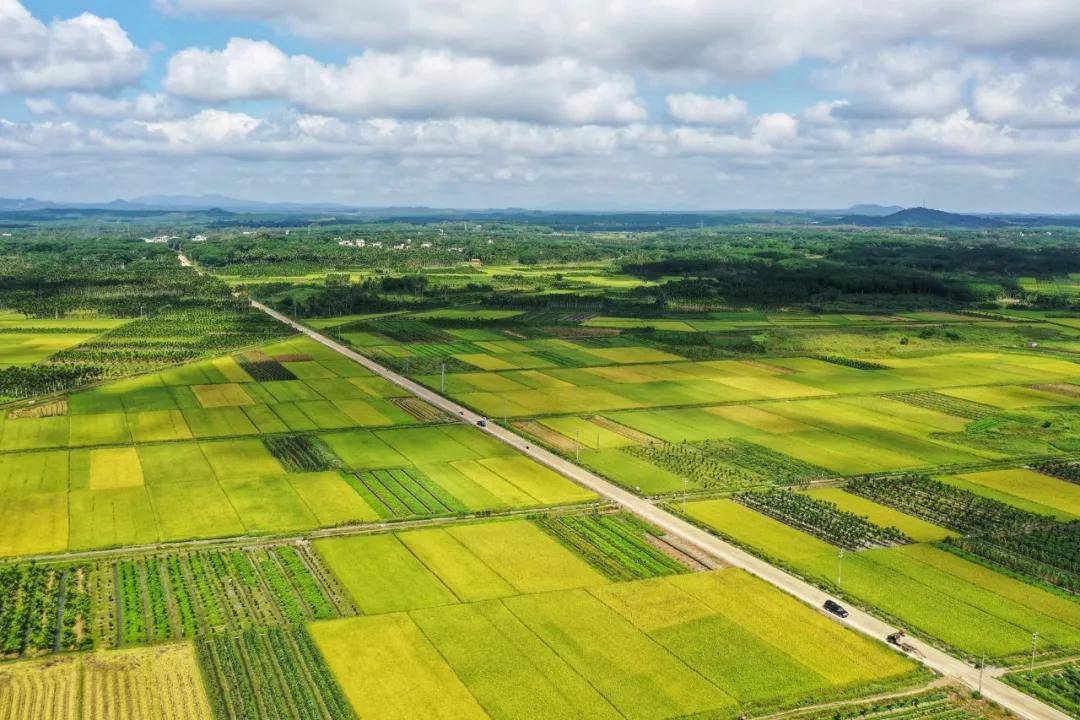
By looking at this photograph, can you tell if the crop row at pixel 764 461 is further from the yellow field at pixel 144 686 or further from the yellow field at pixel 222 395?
the yellow field at pixel 222 395

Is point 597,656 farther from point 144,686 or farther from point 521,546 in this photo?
point 144,686

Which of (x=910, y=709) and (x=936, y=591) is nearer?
(x=910, y=709)

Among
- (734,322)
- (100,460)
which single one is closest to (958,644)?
(100,460)

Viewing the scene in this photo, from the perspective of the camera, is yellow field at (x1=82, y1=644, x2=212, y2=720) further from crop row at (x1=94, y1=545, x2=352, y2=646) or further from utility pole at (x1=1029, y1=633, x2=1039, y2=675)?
utility pole at (x1=1029, y1=633, x2=1039, y2=675)

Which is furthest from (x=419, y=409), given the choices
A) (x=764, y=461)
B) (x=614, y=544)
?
(x=614, y=544)

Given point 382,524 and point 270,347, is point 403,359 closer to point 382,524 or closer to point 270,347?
point 270,347

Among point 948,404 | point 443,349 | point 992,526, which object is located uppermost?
point 443,349
